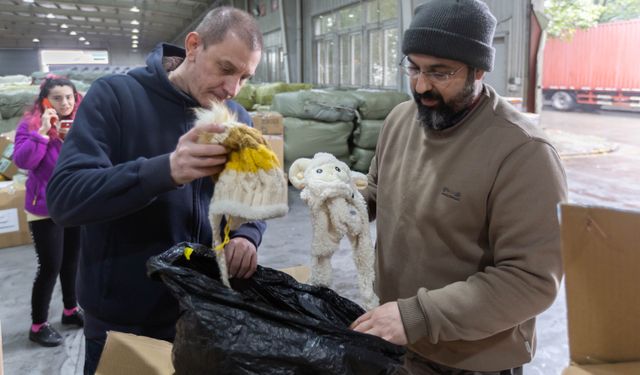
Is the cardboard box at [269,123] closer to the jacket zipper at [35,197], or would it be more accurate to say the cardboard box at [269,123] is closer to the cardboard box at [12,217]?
the cardboard box at [12,217]

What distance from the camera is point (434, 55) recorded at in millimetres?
1115

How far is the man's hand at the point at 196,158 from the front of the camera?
3.06 ft

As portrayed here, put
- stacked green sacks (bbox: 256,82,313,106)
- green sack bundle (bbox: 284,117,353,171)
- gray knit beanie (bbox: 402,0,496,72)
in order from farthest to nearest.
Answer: stacked green sacks (bbox: 256,82,313,106) → green sack bundle (bbox: 284,117,353,171) → gray knit beanie (bbox: 402,0,496,72)

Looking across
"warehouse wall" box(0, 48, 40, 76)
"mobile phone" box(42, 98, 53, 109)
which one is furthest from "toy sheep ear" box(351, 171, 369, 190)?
"warehouse wall" box(0, 48, 40, 76)

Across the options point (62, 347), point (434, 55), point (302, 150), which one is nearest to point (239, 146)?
point (434, 55)

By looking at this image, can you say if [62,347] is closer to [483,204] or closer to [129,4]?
[483,204]

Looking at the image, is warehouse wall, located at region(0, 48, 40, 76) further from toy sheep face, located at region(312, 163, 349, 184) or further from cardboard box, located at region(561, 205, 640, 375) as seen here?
cardboard box, located at region(561, 205, 640, 375)

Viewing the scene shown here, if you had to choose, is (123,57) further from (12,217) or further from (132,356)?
(132,356)

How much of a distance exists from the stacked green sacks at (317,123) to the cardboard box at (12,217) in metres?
2.68

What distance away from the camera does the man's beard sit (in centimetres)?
114

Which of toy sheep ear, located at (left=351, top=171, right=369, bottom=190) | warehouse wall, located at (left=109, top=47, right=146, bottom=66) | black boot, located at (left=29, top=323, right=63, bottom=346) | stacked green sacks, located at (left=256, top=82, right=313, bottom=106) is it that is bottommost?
black boot, located at (left=29, top=323, right=63, bottom=346)

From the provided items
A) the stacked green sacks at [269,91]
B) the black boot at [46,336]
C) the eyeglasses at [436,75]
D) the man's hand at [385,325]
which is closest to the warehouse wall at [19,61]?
the stacked green sacks at [269,91]

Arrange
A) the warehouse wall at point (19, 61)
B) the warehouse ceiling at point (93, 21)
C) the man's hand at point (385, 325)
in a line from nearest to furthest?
the man's hand at point (385, 325), the warehouse ceiling at point (93, 21), the warehouse wall at point (19, 61)

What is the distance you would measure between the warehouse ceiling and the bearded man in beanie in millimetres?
16431
